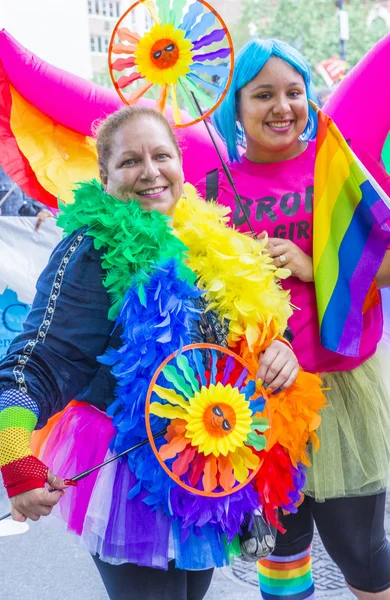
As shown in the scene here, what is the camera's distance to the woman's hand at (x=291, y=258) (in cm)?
180

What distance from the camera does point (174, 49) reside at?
181 centimetres

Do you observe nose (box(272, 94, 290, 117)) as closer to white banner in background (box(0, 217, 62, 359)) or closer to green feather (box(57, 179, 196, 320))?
green feather (box(57, 179, 196, 320))

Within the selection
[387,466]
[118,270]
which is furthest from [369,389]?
[118,270]

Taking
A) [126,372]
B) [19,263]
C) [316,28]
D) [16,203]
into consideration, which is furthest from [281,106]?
[316,28]

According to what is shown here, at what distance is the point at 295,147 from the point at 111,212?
693 mm

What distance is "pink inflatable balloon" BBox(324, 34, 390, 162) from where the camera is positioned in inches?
93.8

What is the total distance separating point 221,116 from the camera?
80.9 inches

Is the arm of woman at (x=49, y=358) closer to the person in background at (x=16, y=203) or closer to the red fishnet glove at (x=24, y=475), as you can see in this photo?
the red fishnet glove at (x=24, y=475)

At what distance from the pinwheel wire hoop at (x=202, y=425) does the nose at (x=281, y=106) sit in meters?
0.72

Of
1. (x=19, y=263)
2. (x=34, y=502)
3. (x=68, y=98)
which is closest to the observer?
(x=34, y=502)

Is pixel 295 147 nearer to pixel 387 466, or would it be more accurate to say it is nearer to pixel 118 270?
pixel 118 270

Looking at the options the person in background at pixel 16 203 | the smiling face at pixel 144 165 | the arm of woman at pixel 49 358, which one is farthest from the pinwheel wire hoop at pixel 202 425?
the person in background at pixel 16 203

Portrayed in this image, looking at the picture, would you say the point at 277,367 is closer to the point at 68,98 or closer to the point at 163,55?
the point at 163,55

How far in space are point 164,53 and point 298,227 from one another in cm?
57
